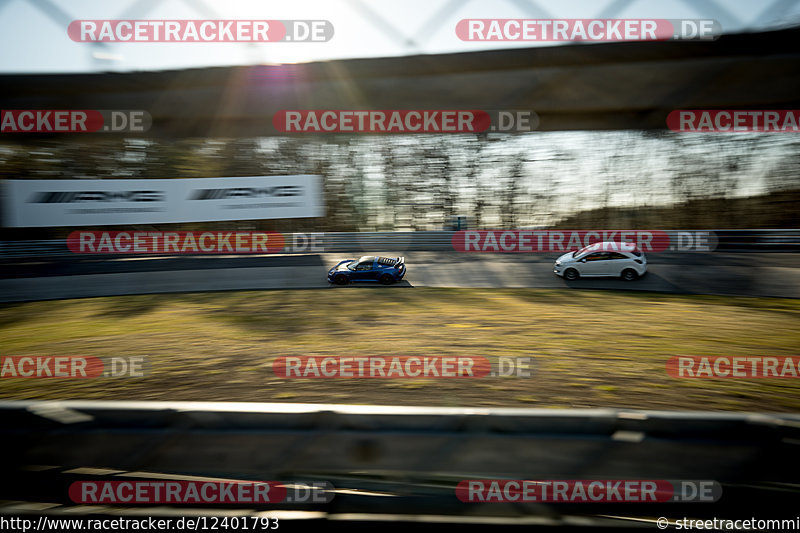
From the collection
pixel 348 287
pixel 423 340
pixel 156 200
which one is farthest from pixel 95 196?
pixel 423 340

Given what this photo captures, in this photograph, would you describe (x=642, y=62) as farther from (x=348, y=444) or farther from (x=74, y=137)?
(x=74, y=137)

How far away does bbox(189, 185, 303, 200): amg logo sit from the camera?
15805 mm

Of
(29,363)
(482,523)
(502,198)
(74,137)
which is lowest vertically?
A: (482,523)

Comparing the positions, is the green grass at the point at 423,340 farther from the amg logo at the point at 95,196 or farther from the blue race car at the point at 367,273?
the amg logo at the point at 95,196

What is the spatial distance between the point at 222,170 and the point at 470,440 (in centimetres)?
1548

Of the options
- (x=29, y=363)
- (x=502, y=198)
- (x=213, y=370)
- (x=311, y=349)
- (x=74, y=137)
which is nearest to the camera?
(x=213, y=370)

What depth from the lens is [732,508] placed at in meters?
2.41

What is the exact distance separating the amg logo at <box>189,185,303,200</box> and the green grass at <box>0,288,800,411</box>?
20.3 feet

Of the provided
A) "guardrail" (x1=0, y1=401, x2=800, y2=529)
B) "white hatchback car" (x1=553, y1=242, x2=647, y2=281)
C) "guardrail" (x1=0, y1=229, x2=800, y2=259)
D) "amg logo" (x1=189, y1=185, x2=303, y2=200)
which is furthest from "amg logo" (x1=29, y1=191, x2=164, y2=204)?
"guardrail" (x1=0, y1=401, x2=800, y2=529)

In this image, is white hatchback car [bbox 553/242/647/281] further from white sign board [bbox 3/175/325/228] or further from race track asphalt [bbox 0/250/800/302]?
white sign board [bbox 3/175/325/228]

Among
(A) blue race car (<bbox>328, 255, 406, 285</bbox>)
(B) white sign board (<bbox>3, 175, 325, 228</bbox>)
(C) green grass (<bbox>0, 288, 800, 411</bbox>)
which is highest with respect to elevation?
(B) white sign board (<bbox>3, 175, 325, 228</bbox>)

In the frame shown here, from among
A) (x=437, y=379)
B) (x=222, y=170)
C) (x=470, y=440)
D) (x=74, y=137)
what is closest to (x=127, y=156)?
(x=222, y=170)

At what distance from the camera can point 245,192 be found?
15.9 meters

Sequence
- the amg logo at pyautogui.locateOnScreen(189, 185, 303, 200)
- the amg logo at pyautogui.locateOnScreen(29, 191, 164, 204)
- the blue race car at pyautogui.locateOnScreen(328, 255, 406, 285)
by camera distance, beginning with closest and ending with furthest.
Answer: the blue race car at pyautogui.locateOnScreen(328, 255, 406, 285) < the amg logo at pyautogui.locateOnScreen(29, 191, 164, 204) < the amg logo at pyautogui.locateOnScreen(189, 185, 303, 200)
